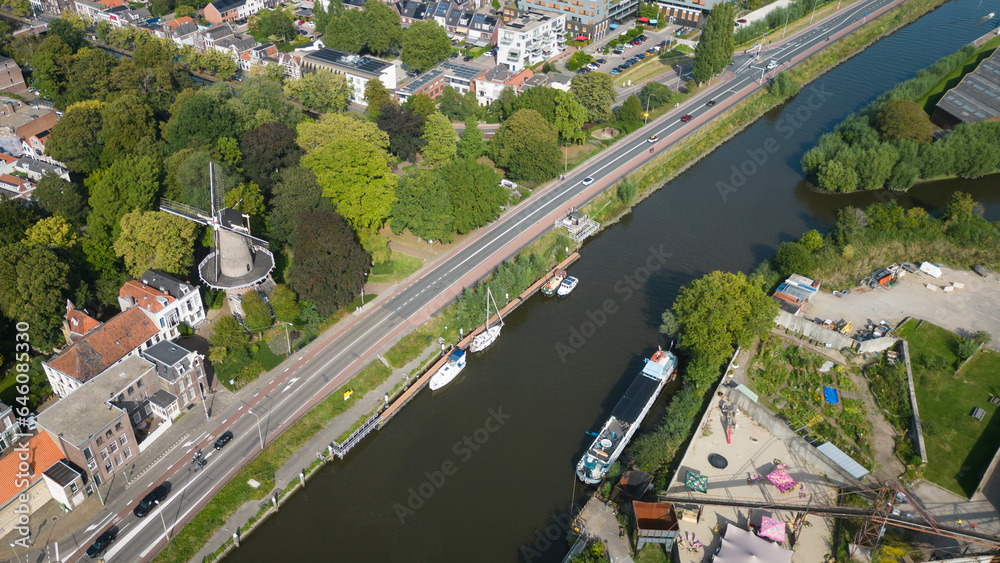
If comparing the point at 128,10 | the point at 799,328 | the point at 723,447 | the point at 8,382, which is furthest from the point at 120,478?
the point at 128,10

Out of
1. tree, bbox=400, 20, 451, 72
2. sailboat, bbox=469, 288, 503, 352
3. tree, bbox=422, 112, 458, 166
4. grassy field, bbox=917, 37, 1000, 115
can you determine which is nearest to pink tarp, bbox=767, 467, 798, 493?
sailboat, bbox=469, 288, 503, 352

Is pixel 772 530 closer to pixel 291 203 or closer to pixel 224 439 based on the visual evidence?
pixel 224 439

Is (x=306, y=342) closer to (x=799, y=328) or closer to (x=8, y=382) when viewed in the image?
(x=8, y=382)

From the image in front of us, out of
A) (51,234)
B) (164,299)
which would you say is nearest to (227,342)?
(164,299)

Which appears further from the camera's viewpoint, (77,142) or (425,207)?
(77,142)

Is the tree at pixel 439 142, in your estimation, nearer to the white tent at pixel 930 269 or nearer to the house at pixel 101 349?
the house at pixel 101 349

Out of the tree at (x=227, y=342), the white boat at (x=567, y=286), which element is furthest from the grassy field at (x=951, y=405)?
the tree at (x=227, y=342)
